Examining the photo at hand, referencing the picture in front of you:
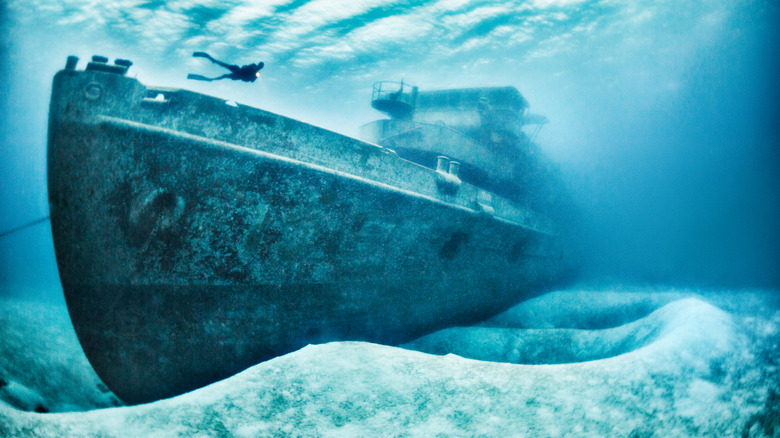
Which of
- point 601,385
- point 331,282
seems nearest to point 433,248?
point 331,282

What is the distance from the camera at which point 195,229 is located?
3.78 m

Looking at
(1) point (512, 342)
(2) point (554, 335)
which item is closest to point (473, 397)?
(1) point (512, 342)

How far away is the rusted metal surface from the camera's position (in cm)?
369

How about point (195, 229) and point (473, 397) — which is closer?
point (473, 397)

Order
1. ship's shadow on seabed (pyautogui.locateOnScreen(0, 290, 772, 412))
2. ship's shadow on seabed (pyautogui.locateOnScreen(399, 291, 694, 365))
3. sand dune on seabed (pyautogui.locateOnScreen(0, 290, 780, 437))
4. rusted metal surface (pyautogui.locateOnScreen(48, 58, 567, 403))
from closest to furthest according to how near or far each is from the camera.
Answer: sand dune on seabed (pyautogui.locateOnScreen(0, 290, 780, 437)) → rusted metal surface (pyautogui.locateOnScreen(48, 58, 567, 403)) → ship's shadow on seabed (pyautogui.locateOnScreen(0, 290, 772, 412)) → ship's shadow on seabed (pyautogui.locateOnScreen(399, 291, 694, 365))

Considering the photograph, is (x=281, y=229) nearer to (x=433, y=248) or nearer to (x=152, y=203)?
(x=152, y=203)

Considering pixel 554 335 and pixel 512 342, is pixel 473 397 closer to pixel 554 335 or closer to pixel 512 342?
pixel 512 342

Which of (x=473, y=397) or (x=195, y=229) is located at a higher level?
(x=195, y=229)

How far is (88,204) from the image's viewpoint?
3.71 metres

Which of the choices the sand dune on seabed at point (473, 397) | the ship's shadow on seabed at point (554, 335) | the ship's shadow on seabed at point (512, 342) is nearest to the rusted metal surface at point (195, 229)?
the sand dune on seabed at point (473, 397)

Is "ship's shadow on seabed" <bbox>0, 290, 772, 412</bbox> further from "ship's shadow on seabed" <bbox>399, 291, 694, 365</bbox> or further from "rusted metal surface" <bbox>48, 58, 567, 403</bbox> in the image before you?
"rusted metal surface" <bbox>48, 58, 567, 403</bbox>

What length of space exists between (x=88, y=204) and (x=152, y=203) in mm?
718

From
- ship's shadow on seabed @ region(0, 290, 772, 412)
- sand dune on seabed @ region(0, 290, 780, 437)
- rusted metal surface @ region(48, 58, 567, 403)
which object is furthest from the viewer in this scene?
ship's shadow on seabed @ region(0, 290, 772, 412)

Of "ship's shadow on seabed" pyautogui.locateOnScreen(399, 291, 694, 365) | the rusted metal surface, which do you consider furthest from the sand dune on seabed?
the rusted metal surface
